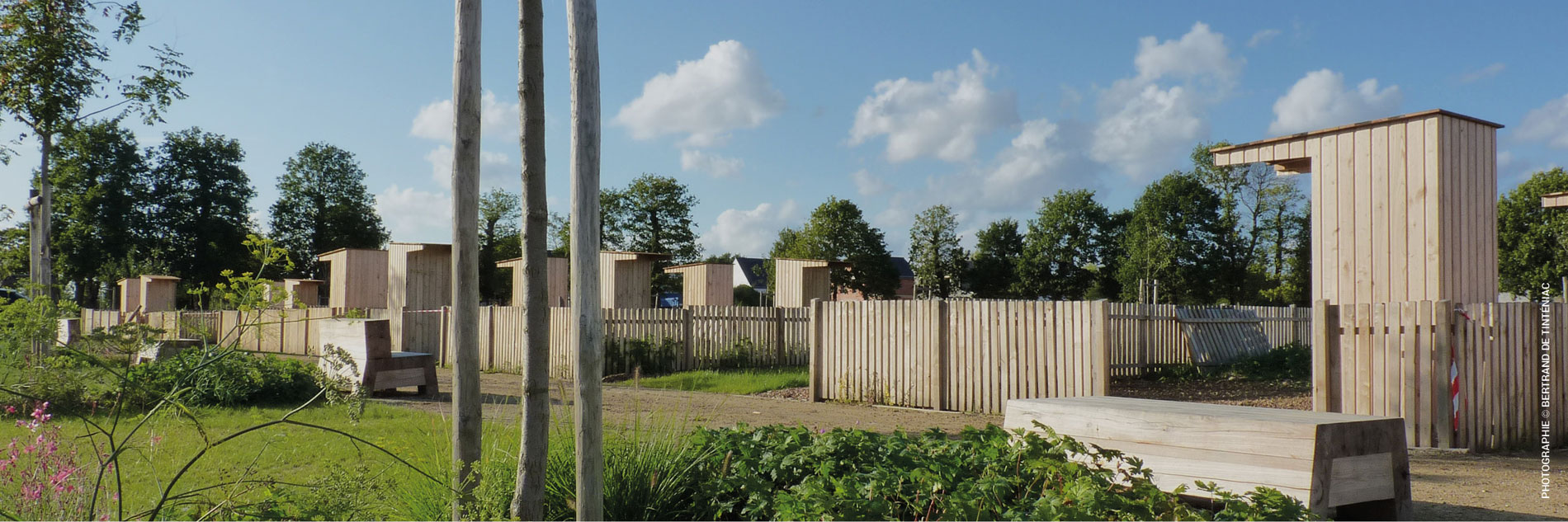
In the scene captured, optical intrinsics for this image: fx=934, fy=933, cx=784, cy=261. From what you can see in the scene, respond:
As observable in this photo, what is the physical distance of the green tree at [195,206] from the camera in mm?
44531

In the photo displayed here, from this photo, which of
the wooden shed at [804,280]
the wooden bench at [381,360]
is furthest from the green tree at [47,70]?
the wooden shed at [804,280]

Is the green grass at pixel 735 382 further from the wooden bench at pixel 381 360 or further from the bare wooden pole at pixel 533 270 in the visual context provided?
the bare wooden pole at pixel 533 270

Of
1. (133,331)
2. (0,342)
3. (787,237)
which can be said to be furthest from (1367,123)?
(787,237)

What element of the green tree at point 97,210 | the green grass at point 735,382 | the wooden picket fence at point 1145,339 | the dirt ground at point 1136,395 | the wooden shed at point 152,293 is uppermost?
the green tree at point 97,210

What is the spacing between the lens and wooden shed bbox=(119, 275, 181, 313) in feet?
98.1

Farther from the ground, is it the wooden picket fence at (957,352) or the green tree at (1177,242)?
the green tree at (1177,242)

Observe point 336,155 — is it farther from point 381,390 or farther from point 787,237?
point 381,390

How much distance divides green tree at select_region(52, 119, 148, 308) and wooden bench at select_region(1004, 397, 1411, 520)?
154ft

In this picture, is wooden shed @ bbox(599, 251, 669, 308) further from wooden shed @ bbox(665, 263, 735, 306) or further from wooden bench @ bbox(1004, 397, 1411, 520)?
wooden bench @ bbox(1004, 397, 1411, 520)

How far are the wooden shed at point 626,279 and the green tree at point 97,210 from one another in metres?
30.6

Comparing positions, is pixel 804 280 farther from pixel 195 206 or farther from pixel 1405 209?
A: pixel 195 206

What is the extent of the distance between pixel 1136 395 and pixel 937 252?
3859 centimetres

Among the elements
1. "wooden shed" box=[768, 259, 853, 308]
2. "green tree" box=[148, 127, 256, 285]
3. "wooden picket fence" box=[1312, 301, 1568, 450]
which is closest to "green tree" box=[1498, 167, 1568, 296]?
"wooden shed" box=[768, 259, 853, 308]

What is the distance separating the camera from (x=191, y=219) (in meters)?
45.2
